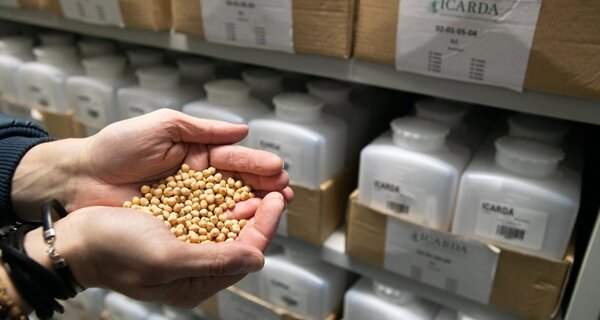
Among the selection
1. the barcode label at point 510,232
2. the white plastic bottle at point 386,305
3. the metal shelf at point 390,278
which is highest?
the barcode label at point 510,232

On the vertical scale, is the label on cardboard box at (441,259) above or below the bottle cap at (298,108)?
below

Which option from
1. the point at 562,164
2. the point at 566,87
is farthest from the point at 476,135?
the point at 566,87

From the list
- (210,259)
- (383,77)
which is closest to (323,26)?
(383,77)

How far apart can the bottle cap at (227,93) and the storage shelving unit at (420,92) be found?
81mm

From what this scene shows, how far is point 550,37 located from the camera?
641 mm

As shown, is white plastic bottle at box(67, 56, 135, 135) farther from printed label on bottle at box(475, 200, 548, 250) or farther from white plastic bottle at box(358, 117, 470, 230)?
printed label on bottle at box(475, 200, 548, 250)

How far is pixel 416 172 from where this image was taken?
32.3 inches

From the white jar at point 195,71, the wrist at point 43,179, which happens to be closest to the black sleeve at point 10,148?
the wrist at point 43,179

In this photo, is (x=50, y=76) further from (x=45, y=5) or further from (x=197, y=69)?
(x=197, y=69)

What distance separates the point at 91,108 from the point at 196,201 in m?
0.59

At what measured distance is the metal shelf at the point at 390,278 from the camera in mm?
886

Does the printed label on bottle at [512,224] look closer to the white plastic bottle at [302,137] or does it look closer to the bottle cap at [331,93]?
the white plastic bottle at [302,137]

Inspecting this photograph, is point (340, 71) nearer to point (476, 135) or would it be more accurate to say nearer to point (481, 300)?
point (476, 135)

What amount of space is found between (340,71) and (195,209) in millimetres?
366
